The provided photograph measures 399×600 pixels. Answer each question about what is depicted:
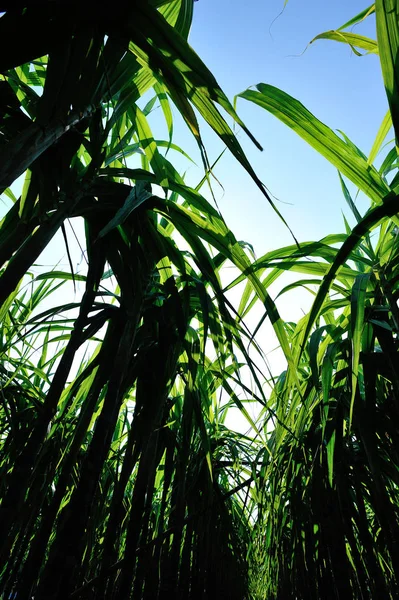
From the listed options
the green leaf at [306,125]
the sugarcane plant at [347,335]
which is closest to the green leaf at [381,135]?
the sugarcane plant at [347,335]

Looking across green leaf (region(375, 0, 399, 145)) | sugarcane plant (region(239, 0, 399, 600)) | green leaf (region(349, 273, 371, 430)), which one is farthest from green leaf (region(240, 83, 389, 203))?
green leaf (region(349, 273, 371, 430))

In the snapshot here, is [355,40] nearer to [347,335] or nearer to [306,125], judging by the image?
[306,125]

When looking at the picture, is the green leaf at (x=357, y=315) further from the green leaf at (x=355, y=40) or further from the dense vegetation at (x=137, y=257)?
the green leaf at (x=355, y=40)

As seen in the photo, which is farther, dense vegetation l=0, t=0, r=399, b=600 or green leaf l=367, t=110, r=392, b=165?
green leaf l=367, t=110, r=392, b=165

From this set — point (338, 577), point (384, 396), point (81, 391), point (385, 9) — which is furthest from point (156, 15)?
point (338, 577)

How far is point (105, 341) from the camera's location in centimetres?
93

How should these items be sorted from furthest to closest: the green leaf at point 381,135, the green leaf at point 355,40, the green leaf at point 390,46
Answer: the green leaf at point 381,135 → the green leaf at point 355,40 → the green leaf at point 390,46

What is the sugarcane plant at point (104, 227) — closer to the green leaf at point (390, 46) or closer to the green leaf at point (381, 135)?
the green leaf at point (390, 46)

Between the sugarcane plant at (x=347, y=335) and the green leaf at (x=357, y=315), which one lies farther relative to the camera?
the green leaf at (x=357, y=315)

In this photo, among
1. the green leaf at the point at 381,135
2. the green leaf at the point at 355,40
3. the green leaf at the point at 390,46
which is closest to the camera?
the green leaf at the point at 390,46

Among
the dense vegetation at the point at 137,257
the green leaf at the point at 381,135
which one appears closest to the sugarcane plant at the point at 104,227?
the dense vegetation at the point at 137,257

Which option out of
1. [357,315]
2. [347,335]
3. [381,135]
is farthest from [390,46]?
[347,335]

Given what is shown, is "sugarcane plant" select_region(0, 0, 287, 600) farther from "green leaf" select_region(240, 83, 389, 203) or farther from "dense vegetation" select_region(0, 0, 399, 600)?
"green leaf" select_region(240, 83, 389, 203)

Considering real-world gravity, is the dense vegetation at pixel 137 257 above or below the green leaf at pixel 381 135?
below
